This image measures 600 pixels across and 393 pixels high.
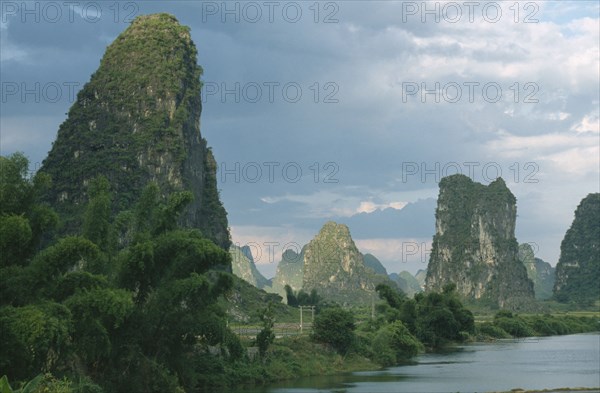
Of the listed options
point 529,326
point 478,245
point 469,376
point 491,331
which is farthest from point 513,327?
point 478,245

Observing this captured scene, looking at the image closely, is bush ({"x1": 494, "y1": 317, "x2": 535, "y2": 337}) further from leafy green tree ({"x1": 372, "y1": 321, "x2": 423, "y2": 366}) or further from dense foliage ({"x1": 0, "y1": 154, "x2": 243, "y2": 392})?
dense foliage ({"x1": 0, "y1": 154, "x2": 243, "y2": 392})

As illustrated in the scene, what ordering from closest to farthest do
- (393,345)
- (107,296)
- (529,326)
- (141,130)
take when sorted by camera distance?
(107,296)
(393,345)
(141,130)
(529,326)

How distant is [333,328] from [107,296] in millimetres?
23266

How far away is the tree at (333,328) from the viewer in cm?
4406

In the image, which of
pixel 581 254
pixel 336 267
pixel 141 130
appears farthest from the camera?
pixel 581 254

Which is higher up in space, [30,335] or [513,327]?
[30,335]

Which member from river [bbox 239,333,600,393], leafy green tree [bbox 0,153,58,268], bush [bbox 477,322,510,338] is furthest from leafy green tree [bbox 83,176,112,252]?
bush [bbox 477,322,510,338]

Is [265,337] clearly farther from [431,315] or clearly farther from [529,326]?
[529,326]

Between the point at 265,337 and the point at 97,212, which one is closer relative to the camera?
the point at 97,212

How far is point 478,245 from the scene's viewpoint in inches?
6211

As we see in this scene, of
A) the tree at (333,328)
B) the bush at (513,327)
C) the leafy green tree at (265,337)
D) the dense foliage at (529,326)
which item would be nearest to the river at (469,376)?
the leafy green tree at (265,337)

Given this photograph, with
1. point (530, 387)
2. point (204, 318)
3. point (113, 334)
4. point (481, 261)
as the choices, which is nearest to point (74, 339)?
point (113, 334)

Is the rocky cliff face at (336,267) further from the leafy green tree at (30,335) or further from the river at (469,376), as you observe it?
the leafy green tree at (30,335)

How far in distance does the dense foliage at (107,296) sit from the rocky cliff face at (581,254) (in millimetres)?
150259
